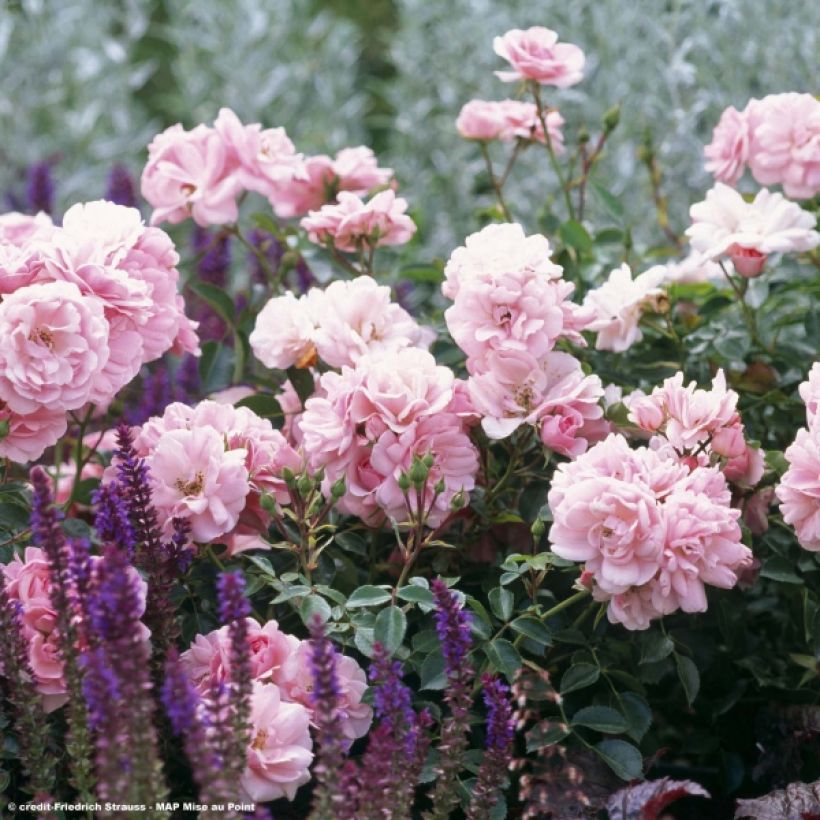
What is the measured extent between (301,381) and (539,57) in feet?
1.93

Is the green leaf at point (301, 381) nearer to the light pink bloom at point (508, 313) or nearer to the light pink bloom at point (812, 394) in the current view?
the light pink bloom at point (508, 313)

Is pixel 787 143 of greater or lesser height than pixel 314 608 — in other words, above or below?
above

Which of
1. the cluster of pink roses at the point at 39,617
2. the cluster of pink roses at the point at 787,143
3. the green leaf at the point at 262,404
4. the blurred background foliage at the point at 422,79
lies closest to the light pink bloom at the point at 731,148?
the cluster of pink roses at the point at 787,143

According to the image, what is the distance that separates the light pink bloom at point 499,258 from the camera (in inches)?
56.5

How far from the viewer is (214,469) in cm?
134

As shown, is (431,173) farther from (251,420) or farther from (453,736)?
(453,736)

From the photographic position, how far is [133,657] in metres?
1.02

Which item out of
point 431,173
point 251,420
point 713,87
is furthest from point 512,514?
point 431,173

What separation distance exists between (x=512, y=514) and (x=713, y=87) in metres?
2.23

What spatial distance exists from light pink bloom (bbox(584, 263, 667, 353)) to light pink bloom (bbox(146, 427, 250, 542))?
49 cm

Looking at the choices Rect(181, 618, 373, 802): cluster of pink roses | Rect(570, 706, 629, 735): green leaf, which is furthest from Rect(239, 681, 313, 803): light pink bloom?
Rect(570, 706, 629, 735): green leaf

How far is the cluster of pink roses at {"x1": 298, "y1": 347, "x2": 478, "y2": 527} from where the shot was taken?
138 cm

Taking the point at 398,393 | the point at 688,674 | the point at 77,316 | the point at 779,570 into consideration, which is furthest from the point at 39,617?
the point at 779,570

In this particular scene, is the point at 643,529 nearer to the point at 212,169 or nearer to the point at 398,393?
the point at 398,393
